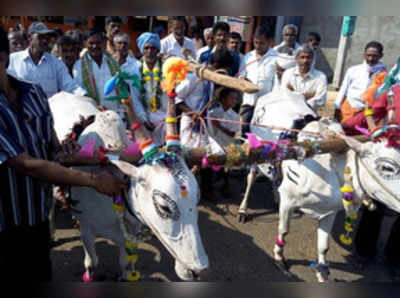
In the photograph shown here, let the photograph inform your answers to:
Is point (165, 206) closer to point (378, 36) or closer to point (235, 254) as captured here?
point (235, 254)

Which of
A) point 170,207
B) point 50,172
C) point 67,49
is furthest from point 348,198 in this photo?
point 67,49

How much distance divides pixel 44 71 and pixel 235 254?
350cm

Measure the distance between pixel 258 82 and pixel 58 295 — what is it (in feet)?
15.9

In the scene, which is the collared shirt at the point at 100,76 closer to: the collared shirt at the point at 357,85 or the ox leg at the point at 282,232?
the ox leg at the point at 282,232

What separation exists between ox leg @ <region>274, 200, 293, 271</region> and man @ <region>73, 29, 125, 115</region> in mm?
2587

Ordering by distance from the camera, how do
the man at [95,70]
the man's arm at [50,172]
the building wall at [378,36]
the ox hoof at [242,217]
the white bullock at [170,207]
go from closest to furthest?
the man's arm at [50,172] → the white bullock at [170,207] → the man at [95,70] → the ox hoof at [242,217] → the building wall at [378,36]

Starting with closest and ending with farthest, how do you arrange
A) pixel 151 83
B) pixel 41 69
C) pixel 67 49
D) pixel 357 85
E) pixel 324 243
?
1. pixel 324 243
2. pixel 151 83
3. pixel 41 69
4. pixel 67 49
5. pixel 357 85

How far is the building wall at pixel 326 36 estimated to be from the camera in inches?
533

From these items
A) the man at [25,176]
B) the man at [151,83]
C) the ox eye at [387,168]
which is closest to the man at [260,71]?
the man at [151,83]

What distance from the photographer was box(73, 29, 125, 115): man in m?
4.67

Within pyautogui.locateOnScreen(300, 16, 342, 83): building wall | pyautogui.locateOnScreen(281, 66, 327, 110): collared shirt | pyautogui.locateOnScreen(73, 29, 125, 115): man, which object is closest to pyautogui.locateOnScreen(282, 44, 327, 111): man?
pyautogui.locateOnScreen(281, 66, 327, 110): collared shirt

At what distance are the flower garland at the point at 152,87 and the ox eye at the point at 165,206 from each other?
2127mm

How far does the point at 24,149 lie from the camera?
2023 millimetres

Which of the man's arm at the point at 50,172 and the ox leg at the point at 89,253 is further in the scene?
the ox leg at the point at 89,253
